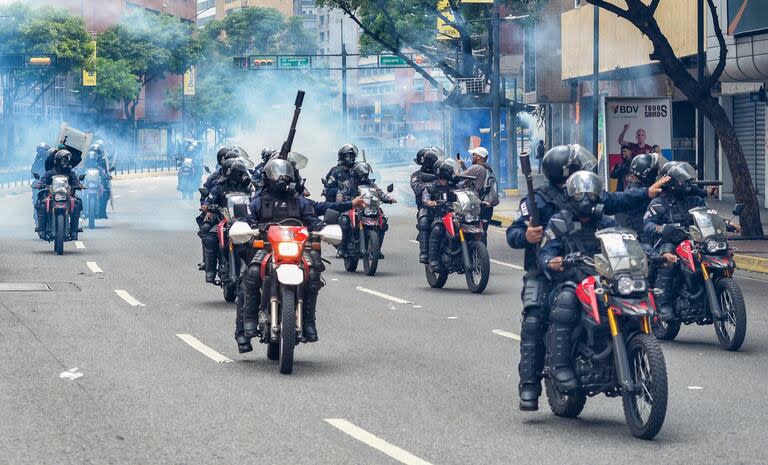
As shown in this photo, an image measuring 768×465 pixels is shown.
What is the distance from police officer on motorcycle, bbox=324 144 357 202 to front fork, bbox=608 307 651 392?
514 inches

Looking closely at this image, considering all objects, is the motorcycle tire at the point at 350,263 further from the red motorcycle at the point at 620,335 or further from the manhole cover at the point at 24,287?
the red motorcycle at the point at 620,335

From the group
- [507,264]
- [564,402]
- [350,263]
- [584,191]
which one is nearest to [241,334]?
[564,402]

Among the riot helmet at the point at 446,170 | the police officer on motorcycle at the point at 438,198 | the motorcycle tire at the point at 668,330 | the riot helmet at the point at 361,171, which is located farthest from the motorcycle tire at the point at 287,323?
the riot helmet at the point at 361,171

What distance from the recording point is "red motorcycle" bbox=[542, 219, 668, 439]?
9156 mm

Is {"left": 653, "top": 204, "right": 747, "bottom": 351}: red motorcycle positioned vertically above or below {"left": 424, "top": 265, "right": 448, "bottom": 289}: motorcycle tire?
above

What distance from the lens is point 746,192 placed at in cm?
2650

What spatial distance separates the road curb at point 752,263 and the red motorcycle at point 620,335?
13339 millimetres

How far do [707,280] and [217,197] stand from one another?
626 centimetres

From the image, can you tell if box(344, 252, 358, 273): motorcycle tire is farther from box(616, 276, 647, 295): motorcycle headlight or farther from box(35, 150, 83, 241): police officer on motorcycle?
box(616, 276, 647, 295): motorcycle headlight

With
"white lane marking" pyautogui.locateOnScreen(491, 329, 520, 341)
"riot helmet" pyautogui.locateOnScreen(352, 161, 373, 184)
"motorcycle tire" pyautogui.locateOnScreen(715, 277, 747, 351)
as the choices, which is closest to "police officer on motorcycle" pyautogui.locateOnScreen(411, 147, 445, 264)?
"riot helmet" pyautogui.locateOnScreen(352, 161, 373, 184)

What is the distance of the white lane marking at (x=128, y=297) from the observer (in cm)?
1770

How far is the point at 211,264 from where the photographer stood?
1806 cm

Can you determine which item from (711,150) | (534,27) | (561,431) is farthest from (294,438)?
(534,27)

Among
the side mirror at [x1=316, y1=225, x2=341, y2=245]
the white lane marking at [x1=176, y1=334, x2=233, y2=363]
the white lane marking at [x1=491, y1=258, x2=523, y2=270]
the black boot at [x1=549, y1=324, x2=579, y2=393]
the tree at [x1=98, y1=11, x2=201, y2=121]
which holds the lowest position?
the white lane marking at [x1=176, y1=334, x2=233, y2=363]
